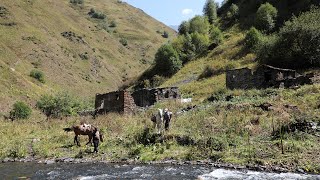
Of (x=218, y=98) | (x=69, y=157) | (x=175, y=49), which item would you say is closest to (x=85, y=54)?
(x=175, y=49)

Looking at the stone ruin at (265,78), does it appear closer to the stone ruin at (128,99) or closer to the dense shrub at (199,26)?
the stone ruin at (128,99)

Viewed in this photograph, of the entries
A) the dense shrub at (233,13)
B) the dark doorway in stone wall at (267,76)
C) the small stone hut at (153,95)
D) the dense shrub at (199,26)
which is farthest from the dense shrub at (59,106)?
the dense shrub at (233,13)

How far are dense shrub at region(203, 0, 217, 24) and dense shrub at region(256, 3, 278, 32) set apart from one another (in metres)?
29.7

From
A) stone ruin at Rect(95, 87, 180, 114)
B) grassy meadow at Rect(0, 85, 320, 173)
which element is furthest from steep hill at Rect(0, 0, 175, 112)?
grassy meadow at Rect(0, 85, 320, 173)

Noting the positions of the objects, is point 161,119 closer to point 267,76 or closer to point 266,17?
point 267,76

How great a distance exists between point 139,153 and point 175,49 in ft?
260

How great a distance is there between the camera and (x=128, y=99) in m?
41.6

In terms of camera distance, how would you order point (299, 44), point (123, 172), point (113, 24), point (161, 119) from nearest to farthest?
point (123, 172) → point (161, 119) → point (299, 44) → point (113, 24)

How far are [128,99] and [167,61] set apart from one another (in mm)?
56399

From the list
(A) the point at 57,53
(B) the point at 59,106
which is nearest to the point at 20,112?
(B) the point at 59,106

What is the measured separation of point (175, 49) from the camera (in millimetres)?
102438

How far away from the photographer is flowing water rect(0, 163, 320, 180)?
18670mm

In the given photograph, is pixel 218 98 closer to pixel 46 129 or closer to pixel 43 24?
pixel 46 129

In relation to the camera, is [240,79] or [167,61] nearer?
[240,79]
